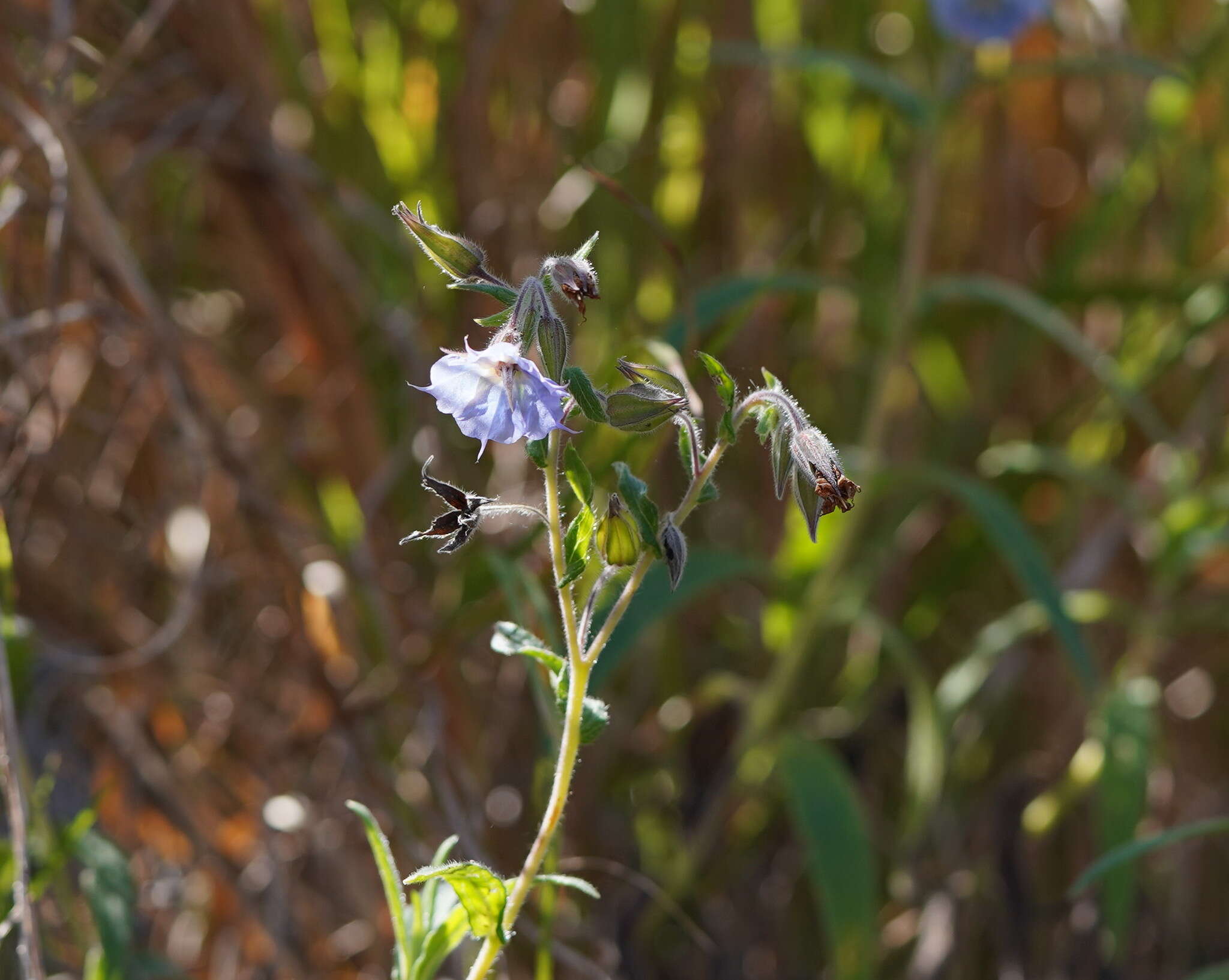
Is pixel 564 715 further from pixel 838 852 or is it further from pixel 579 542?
pixel 838 852

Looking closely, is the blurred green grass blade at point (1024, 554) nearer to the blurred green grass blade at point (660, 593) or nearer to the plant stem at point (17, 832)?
the blurred green grass blade at point (660, 593)

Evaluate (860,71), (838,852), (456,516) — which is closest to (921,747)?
(838,852)

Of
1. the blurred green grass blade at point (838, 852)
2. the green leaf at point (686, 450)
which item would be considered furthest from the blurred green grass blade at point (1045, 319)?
the green leaf at point (686, 450)

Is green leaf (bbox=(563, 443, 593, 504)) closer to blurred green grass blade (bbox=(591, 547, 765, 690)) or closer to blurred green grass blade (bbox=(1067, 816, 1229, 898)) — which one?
blurred green grass blade (bbox=(591, 547, 765, 690))

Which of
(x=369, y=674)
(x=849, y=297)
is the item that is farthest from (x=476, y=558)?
(x=849, y=297)

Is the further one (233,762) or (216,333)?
(216,333)

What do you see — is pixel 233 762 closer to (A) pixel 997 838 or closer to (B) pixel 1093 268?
(A) pixel 997 838
